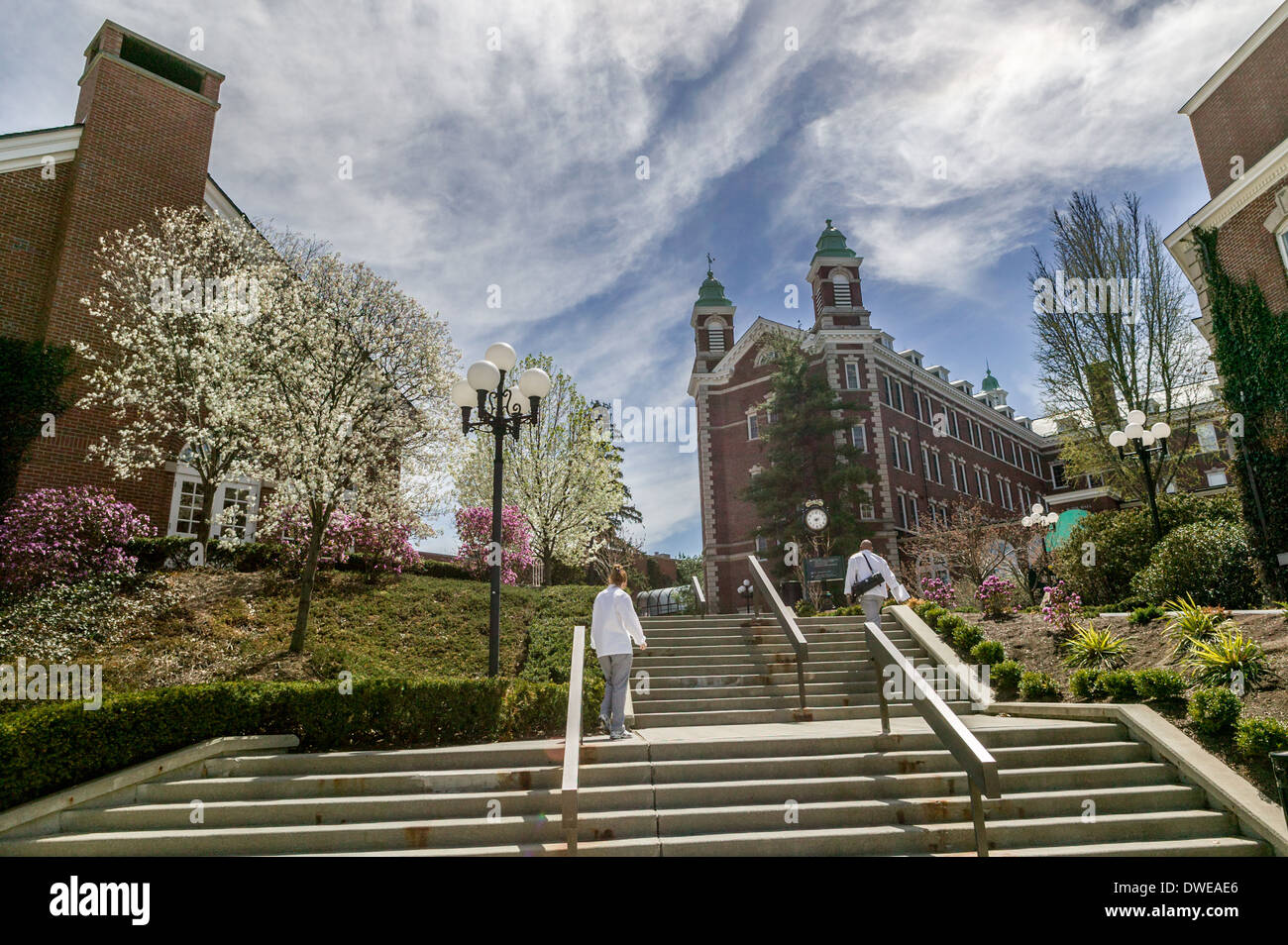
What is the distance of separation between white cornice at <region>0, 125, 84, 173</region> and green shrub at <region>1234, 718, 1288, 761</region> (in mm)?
24584

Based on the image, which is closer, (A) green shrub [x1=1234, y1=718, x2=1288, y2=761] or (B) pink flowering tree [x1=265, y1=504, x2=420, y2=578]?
(A) green shrub [x1=1234, y1=718, x2=1288, y2=761]

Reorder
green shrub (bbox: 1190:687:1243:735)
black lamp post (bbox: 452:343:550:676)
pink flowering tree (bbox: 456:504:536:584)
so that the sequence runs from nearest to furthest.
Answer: green shrub (bbox: 1190:687:1243:735) < black lamp post (bbox: 452:343:550:676) < pink flowering tree (bbox: 456:504:536:584)

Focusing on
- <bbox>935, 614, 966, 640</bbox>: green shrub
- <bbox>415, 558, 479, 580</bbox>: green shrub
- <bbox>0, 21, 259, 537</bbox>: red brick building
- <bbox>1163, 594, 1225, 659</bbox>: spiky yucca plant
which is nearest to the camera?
<bbox>1163, 594, 1225, 659</bbox>: spiky yucca plant

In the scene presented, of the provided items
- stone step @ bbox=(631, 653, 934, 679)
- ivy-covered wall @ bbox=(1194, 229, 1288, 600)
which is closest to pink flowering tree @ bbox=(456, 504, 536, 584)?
stone step @ bbox=(631, 653, 934, 679)

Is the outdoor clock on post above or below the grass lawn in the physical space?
above

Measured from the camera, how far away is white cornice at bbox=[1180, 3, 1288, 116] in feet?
53.8

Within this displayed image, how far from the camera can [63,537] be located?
1333 centimetres

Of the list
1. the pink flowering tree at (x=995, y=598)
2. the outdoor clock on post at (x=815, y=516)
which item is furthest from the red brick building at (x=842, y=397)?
the pink flowering tree at (x=995, y=598)

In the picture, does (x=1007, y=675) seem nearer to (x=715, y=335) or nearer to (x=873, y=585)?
(x=873, y=585)

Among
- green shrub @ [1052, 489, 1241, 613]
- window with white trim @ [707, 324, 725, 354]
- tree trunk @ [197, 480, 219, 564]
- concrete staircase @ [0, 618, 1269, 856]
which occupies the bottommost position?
concrete staircase @ [0, 618, 1269, 856]

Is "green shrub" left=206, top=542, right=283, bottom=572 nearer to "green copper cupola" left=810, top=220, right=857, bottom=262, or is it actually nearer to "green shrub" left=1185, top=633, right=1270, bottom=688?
"green shrub" left=1185, top=633, right=1270, bottom=688

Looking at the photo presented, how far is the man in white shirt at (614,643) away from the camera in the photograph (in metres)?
8.23
